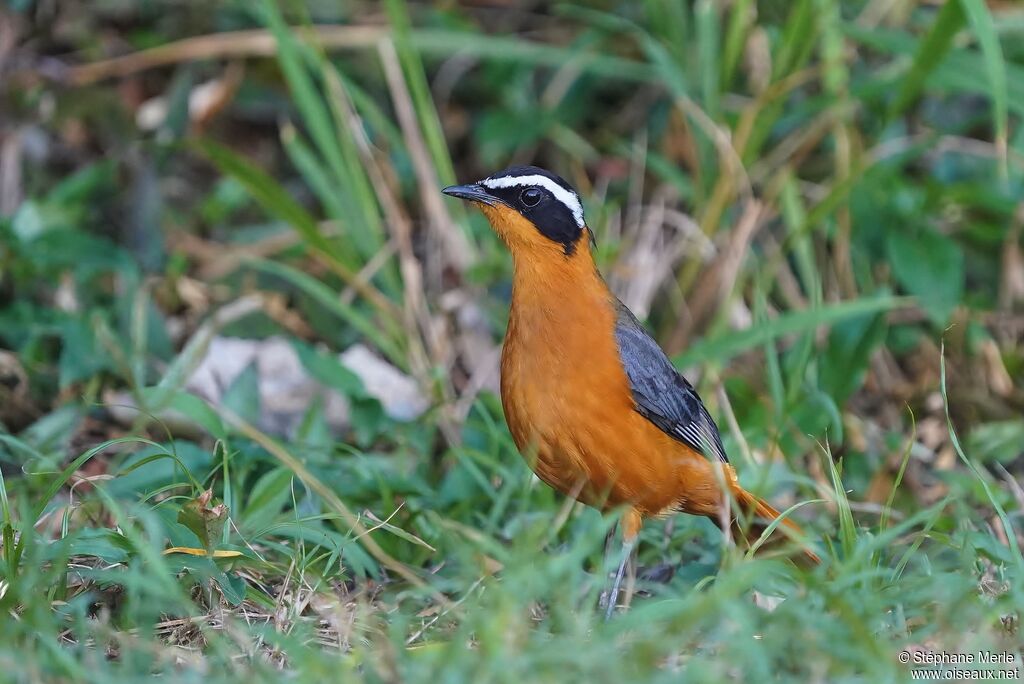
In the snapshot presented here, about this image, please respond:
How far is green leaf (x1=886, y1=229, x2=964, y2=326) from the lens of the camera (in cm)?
702

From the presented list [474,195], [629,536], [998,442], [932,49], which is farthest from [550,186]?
[998,442]

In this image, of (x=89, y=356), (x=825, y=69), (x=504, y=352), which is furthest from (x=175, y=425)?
(x=825, y=69)

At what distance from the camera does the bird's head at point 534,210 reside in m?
5.61

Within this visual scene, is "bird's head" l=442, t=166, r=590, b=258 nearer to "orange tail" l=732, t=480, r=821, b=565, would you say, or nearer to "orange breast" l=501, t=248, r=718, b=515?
"orange breast" l=501, t=248, r=718, b=515

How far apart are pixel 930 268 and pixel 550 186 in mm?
2652

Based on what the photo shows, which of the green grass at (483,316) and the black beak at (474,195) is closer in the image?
the green grass at (483,316)

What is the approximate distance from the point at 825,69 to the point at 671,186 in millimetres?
A: 1299

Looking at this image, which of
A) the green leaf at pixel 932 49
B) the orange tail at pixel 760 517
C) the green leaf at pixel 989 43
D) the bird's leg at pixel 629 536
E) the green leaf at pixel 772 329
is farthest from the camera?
the green leaf at pixel 932 49

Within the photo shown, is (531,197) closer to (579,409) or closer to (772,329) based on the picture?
(579,409)

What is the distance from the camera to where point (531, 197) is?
563 centimetres

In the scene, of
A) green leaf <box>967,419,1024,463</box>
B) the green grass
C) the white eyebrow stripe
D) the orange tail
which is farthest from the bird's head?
green leaf <box>967,419,1024,463</box>

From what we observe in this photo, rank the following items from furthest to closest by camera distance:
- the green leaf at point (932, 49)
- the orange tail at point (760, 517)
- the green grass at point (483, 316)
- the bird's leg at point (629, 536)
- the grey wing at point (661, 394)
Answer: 1. the green leaf at point (932, 49)
2. the grey wing at point (661, 394)
3. the orange tail at point (760, 517)
4. the bird's leg at point (629, 536)
5. the green grass at point (483, 316)

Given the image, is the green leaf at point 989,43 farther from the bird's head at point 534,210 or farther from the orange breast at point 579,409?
the orange breast at point 579,409

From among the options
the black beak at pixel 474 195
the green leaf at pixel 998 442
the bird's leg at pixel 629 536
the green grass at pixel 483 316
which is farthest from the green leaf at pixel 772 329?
the black beak at pixel 474 195
